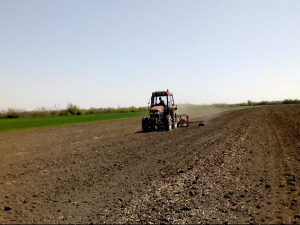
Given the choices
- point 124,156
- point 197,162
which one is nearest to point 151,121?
point 124,156

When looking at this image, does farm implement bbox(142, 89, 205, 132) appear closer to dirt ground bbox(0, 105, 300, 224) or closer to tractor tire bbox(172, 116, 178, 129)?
tractor tire bbox(172, 116, 178, 129)

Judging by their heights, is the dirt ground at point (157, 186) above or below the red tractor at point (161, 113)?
below

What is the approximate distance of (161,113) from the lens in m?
22.0

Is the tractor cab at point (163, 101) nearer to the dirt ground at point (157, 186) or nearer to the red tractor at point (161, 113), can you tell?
the red tractor at point (161, 113)

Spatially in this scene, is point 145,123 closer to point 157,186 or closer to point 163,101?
point 163,101

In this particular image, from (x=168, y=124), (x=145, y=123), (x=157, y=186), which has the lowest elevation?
(x=157, y=186)

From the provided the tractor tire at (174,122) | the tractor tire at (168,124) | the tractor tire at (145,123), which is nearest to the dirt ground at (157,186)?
the tractor tire at (168,124)

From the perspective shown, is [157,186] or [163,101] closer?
[157,186]

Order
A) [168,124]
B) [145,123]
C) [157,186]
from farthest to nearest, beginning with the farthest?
[145,123]
[168,124]
[157,186]

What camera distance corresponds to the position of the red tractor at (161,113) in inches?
856

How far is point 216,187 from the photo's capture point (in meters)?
7.62

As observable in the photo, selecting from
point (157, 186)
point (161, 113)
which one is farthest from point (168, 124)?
point (157, 186)

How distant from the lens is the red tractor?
71.4 ft

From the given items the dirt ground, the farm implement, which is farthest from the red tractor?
the dirt ground
